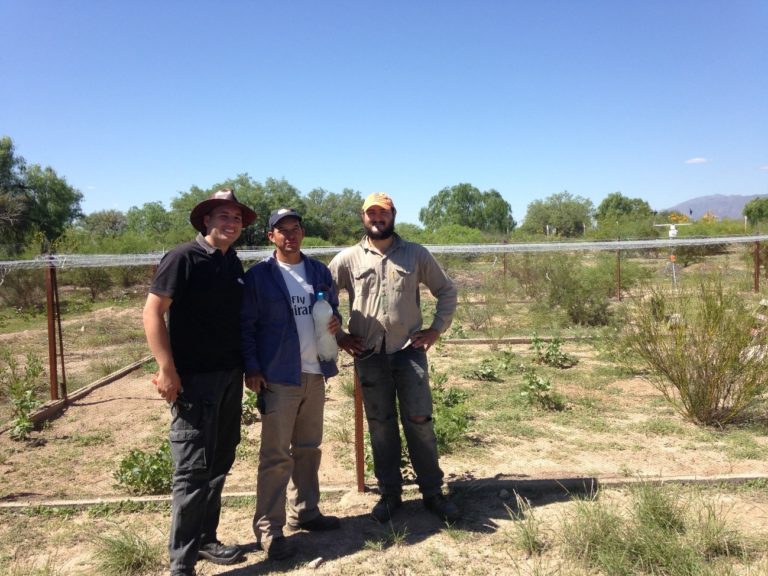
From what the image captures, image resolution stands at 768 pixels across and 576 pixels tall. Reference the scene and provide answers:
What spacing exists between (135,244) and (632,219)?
109ft

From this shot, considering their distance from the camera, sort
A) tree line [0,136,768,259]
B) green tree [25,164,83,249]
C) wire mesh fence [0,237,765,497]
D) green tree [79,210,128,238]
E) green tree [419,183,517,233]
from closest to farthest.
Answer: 1. wire mesh fence [0,237,765,497]
2. tree line [0,136,768,259]
3. green tree [25,164,83,249]
4. green tree [79,210,128,238]
5. green tree [419,183,517,233]

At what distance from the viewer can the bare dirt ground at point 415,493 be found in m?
3.03

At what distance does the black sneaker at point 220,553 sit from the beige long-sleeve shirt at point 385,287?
1302 millimetres

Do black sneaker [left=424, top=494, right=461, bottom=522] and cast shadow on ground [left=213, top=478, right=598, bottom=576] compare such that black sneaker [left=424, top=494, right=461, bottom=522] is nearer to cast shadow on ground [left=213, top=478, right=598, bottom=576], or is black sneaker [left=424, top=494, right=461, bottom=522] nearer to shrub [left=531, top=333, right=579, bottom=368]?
cast shadow on ground [left=213, top=478, right=598, bottom=576]

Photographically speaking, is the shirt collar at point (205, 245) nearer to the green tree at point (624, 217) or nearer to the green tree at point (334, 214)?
the green tree at point (624, 217)

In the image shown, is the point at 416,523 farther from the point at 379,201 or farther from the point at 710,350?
the point at 710,350

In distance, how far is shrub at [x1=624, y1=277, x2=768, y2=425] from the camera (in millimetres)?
4703

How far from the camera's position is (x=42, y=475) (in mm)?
4434

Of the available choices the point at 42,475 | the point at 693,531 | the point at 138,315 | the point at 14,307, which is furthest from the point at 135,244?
the point at 693,531

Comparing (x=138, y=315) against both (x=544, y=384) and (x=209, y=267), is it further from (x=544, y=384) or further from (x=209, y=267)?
(x=209, y=267)

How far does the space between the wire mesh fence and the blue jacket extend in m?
1.51

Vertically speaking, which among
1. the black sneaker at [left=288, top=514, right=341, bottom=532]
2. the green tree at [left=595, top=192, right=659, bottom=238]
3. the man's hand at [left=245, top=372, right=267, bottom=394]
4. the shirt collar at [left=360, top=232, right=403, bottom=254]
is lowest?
the black sneaker at [left=288, top=514, right=341, bottom=532]

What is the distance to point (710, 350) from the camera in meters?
4.80

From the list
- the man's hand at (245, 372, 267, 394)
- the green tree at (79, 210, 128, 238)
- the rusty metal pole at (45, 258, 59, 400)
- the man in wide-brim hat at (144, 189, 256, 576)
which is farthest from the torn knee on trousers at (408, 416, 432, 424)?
the green tree at (79, 210, 128, 238)
